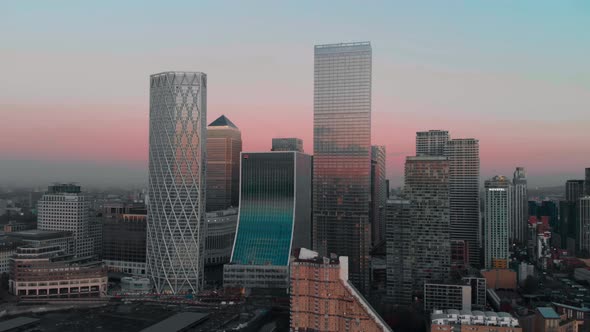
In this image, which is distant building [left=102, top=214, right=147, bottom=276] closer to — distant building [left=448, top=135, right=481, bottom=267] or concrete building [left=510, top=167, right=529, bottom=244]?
distant building [left=448, top=135, right=481, bottom=267]

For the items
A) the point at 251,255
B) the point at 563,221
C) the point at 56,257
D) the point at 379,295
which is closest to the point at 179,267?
the point at 251,255

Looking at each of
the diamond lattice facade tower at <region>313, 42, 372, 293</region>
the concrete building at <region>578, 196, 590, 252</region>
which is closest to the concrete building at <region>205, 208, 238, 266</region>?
the diamond lattice facade tower at <region>313, 42, 372, 293</region>

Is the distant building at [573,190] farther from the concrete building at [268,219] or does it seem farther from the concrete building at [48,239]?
the concrete building at [48,239]

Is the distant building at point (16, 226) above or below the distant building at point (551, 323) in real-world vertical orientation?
above

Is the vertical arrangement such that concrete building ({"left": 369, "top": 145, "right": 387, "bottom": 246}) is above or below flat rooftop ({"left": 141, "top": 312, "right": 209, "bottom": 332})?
above

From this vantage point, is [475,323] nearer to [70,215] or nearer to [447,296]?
[447,296]

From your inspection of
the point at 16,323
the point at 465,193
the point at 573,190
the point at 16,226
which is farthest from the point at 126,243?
the point at 573,190

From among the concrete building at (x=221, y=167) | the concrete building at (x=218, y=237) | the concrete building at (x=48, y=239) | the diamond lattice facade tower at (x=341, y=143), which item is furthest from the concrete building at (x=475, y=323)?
the concrete building at (x=221, y=167)
